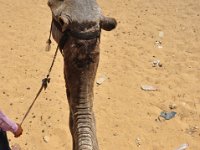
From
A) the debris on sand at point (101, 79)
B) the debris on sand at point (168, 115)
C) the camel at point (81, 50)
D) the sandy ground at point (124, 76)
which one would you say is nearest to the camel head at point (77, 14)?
the camel at point (81, 50)

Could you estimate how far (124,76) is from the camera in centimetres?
830

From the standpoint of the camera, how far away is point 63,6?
3.49 m

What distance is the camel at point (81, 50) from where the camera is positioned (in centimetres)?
341

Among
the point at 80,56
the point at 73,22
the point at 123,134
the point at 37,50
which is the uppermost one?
the point at 73,22

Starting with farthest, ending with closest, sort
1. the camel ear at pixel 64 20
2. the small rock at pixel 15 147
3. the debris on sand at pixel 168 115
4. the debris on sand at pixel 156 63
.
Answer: the debris on sand at pixel 156 63 < the debris on sand at pixel 168 115 < the small rock at pixel 15 147 < the camel ear at pixel 64 20

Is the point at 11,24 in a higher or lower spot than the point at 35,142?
higher

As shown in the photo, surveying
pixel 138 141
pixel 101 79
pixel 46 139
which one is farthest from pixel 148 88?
pixel 46 139

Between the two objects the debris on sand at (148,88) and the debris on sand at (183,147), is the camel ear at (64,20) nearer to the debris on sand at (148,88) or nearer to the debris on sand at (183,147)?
the debris on sand at (183,147)

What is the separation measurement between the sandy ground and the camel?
131 inches

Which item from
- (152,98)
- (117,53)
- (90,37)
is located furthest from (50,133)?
(90,37)

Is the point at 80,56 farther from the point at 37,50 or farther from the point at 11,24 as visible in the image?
the point at 11,24

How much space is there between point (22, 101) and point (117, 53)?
2.38 m

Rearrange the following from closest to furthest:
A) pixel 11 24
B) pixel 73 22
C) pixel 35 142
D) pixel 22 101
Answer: pixel 73 22, pixel 35 142, pixel 22 101, pixel 11 24

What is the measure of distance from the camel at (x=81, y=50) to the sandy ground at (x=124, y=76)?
3.33 metres
